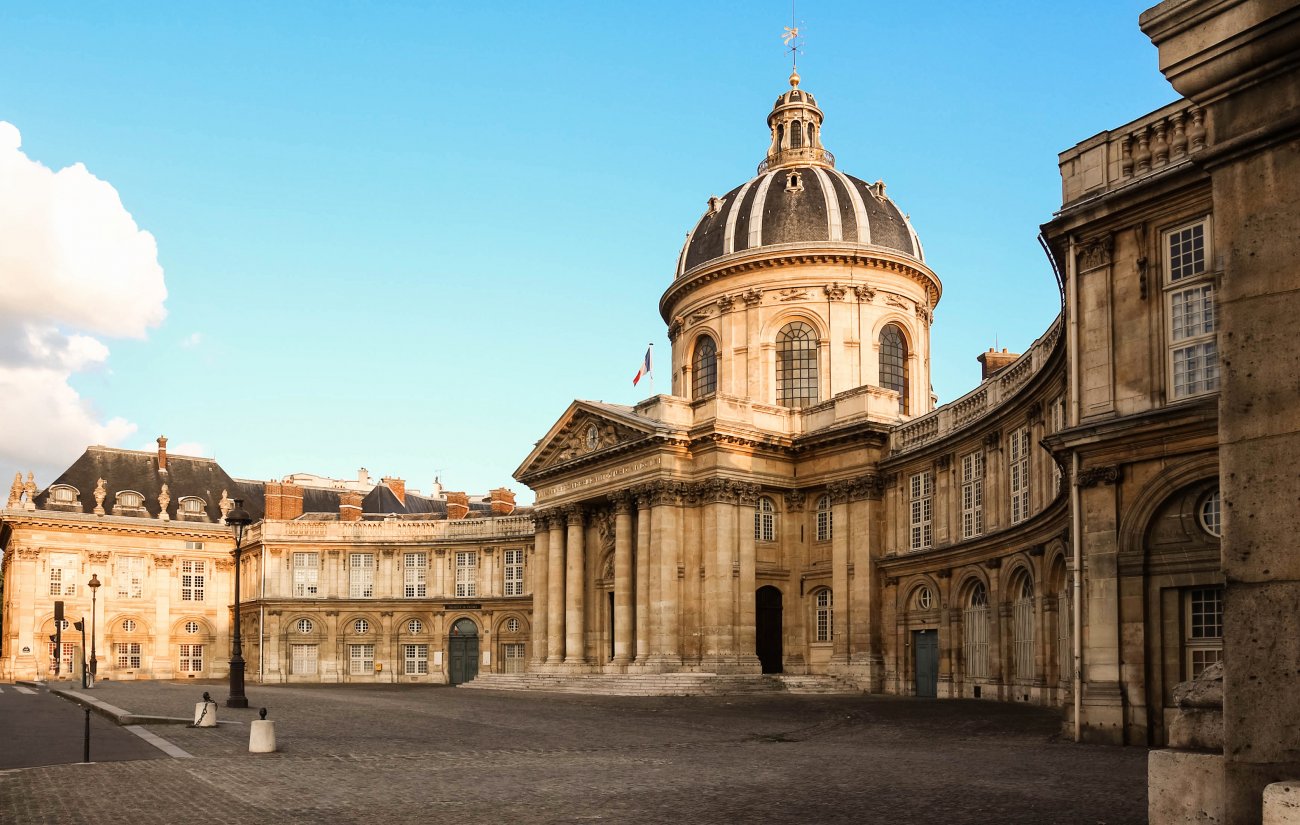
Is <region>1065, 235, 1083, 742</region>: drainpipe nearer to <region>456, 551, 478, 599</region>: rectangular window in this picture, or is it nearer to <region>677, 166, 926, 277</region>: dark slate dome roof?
<region>677, 166, 926, 277</region>: dark slate dome roof

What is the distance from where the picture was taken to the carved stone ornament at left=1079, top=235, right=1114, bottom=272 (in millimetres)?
23703

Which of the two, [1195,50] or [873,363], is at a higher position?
[873,363]

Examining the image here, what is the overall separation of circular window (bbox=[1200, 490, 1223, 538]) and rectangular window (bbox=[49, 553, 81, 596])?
77470 millimetres

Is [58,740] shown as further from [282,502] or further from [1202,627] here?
[282,502]

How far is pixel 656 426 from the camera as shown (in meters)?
49.6

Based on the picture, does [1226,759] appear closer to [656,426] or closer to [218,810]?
[218,810]

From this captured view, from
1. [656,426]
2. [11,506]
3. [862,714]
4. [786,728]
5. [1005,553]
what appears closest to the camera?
[786,728]

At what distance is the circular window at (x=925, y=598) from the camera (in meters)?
45.0

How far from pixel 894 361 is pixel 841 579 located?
13.4m

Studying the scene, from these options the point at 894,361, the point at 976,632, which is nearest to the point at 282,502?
the point at 894,361

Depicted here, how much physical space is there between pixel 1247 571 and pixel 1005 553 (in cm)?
3266

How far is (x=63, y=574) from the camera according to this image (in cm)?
8175

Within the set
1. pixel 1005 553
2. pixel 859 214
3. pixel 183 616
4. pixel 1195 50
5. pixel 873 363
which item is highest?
pixel 859 214

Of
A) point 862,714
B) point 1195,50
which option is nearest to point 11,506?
point 862,714
